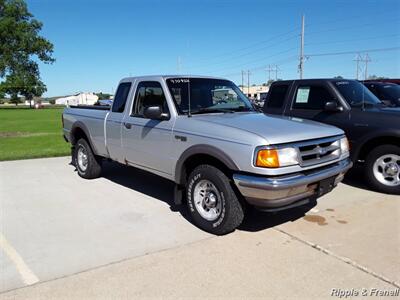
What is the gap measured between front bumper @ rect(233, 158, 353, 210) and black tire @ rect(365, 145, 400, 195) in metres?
2.42

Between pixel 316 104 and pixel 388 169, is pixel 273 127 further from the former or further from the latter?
pixel 316 104

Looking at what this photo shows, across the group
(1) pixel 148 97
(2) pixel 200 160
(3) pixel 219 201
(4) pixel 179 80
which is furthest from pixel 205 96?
(3) pixel 219 201

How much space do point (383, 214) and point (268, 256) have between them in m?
2.25

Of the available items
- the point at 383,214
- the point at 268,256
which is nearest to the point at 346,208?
the point at 383,214

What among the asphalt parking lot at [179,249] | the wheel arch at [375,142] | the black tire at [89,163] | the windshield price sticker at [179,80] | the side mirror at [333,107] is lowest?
the asphalt parking lot at [179,249]

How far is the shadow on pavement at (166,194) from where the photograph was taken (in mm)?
4883

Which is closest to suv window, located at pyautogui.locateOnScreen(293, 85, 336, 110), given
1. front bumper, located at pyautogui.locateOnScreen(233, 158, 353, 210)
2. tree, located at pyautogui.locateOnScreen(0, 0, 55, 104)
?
front bumper, located at pyautogui.locateOnScreen(233, 158, 353, 210)

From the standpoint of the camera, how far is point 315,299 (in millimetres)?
3090

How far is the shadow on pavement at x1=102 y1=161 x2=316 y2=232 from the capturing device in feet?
16.0

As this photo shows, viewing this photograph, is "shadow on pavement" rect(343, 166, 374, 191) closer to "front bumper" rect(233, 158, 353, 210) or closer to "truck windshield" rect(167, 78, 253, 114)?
"truck windshield" rect(167, 78, 253, 114)

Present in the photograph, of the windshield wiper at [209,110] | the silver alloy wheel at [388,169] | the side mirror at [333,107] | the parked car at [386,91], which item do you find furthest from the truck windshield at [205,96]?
the parked car at [386,91]

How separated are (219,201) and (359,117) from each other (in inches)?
134

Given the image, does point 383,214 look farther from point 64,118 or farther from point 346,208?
point 64,118

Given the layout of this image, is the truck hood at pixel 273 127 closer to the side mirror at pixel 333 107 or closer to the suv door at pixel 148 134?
the suv door at pixel 148 134
